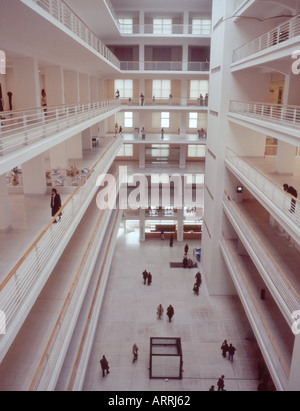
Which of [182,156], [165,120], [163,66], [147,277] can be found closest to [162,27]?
[163,66]

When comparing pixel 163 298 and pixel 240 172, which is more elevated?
pixel 240 172

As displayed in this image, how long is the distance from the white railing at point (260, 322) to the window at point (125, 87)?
13.4 meters

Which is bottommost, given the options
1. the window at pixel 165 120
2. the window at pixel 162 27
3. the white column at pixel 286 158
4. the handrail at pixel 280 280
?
the handrail at pixel 280 280

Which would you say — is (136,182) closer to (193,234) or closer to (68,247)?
(193,234)

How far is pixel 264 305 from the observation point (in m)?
9.96

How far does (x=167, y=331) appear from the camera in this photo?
40.1ft

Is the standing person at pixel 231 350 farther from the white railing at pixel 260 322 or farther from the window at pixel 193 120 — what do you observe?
the window at pixel 193 120

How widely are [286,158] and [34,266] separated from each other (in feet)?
28.8

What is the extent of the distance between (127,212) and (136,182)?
6.84 feet

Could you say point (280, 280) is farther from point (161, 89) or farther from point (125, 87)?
point (125, 87)

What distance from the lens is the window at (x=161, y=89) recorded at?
22.1 meters

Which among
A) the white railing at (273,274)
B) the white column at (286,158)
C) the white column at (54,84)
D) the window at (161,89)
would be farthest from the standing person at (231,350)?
the window at (161,89)

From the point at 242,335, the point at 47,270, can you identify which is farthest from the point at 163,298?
the point at 47,270

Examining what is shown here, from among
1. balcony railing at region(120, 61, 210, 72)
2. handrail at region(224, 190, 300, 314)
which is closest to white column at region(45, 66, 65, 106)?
handrail at region(224, 190, 300, 314)
